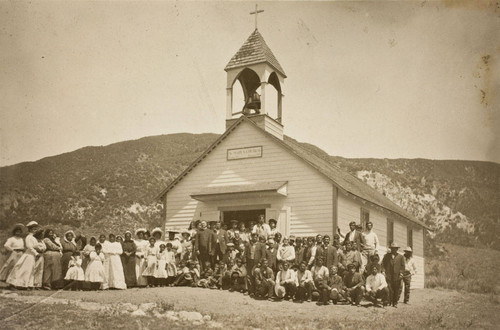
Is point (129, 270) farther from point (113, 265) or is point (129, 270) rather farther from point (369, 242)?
point (369, 242)

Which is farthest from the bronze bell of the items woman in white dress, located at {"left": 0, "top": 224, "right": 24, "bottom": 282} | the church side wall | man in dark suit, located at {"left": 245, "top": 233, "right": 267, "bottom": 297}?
woman in white dress, located at {"left": 0, "top": 224, "right": 24, "bottom": 282}

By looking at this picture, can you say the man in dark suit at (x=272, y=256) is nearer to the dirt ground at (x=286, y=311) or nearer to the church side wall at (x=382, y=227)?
the dirt ground at (x=286, y=311)

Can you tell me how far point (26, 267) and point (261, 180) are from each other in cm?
842

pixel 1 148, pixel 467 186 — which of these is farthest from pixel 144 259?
pixel 467 186

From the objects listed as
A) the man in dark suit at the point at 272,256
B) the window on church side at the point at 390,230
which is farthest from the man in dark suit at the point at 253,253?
the window on church side at the point at 390,230

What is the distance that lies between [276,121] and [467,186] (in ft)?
79.3

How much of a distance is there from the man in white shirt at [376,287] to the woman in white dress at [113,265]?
637cm

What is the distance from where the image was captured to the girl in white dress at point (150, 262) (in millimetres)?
15539

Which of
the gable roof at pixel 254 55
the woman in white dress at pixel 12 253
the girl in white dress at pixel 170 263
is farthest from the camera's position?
the gable roof at pixel 254 55

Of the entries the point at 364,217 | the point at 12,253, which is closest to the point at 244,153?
the point at 364,217

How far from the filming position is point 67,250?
1469cm

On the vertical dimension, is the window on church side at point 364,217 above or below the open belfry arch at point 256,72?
below

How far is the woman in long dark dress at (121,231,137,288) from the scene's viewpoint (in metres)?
15.4

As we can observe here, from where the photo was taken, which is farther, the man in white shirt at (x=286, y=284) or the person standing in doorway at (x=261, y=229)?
the person standing in doorway at (x=261, y=229)
